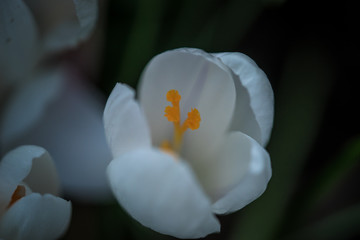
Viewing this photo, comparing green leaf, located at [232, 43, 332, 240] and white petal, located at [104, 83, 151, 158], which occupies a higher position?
white petal, located at [104, 83, 151, 158]

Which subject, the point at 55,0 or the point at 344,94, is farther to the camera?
the point at 344,94

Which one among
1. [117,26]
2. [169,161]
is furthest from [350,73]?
[169,161]

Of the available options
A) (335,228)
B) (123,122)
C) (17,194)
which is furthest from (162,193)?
(335,228)

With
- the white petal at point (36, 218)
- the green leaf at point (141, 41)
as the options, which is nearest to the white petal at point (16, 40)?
the green leaf at point (141, 41)

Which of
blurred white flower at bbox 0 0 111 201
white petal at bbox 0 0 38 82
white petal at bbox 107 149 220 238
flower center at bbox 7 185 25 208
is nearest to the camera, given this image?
white petal at bbox 107 149 220 238

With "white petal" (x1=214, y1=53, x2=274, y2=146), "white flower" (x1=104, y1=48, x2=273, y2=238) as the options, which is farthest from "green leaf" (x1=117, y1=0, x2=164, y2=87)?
"white petal" (x1=214, y1=53, x2=274, y2=146)

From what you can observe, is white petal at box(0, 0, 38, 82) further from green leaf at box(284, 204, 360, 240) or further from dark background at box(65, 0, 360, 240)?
green leaf at box(284, 204, 360, 240)

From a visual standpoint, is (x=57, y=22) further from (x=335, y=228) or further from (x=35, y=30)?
(x=335, y=228)

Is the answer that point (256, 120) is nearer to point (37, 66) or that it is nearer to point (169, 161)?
point (169, 161)

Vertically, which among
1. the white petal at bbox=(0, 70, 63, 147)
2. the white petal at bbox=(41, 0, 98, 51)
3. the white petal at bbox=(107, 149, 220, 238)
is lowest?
the white petal at bbox=(0, 70, 63, 147)
